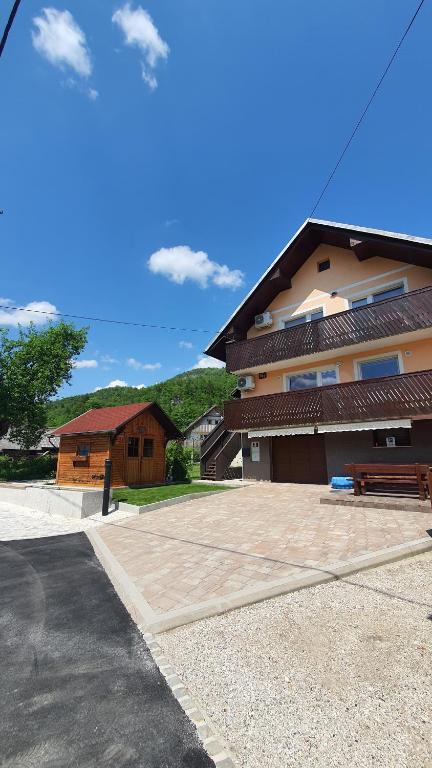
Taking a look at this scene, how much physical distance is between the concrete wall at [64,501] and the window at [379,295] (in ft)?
45.7

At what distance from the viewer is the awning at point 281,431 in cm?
1616

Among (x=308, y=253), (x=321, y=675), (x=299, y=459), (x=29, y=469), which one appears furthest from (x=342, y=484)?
(x=29, y=469)

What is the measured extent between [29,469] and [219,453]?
17.8 metres

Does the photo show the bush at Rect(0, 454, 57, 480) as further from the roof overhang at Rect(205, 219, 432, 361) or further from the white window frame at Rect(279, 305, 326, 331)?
the white window frame at Rect(279, 305, 326, 331)

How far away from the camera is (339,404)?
49.7 ft

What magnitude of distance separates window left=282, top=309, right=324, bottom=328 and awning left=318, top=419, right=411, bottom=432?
5621 millimetres

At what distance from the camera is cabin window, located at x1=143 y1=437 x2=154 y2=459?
20.3m

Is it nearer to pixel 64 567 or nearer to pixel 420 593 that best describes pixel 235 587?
pixel 420 593

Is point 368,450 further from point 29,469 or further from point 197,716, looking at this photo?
point 29,469

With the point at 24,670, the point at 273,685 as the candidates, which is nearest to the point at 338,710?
the point at 273,685

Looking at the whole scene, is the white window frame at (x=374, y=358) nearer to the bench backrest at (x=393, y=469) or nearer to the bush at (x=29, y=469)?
the bench backrest at (x=393, y=469)

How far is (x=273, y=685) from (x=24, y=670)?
240 centimetres

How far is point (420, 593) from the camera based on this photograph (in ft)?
15.0

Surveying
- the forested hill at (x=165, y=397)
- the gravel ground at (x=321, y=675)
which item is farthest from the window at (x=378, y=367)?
the forested hill at (x=165, y=397)
